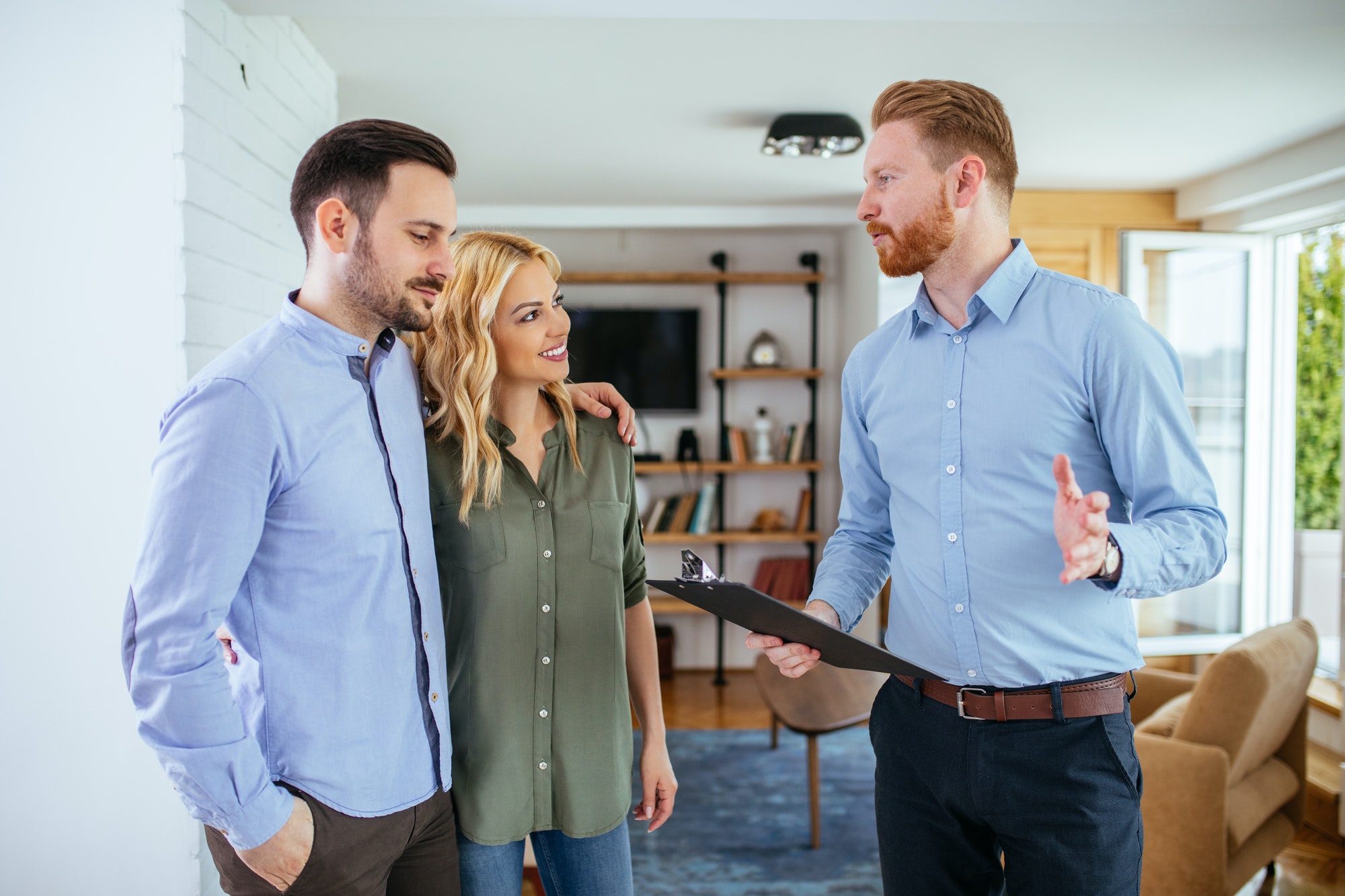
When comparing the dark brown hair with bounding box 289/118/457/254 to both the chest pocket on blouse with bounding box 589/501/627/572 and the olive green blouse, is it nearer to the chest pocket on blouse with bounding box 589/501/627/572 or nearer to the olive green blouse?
the olive green blouse

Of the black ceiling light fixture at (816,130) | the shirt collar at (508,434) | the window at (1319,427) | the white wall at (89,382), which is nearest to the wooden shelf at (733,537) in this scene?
the window at (1319,427)

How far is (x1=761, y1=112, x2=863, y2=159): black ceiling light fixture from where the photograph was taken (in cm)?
332

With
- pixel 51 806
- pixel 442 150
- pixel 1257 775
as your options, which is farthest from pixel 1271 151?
pixel 51 806

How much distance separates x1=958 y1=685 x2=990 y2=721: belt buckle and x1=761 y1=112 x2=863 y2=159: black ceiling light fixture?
258cm

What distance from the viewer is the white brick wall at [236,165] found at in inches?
70.9

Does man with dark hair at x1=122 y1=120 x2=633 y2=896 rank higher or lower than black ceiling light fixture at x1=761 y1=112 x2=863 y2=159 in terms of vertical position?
lower

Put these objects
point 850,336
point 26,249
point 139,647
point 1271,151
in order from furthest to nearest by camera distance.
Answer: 1. point 850,336
2. point 1271,151
3. point 26,249
4. point 139,647

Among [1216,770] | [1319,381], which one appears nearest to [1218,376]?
[1319,381]

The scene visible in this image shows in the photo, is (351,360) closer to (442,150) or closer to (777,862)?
(442,150)

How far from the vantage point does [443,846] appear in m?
1.26

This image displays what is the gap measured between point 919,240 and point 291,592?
3.21 feet

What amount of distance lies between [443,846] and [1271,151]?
431 cm

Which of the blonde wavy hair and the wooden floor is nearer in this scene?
the blonde wavy hair

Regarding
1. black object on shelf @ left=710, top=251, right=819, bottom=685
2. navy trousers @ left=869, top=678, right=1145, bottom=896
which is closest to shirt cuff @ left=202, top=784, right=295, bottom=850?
navy trousers @ left=869, top=678, right=1145, bottom=896
